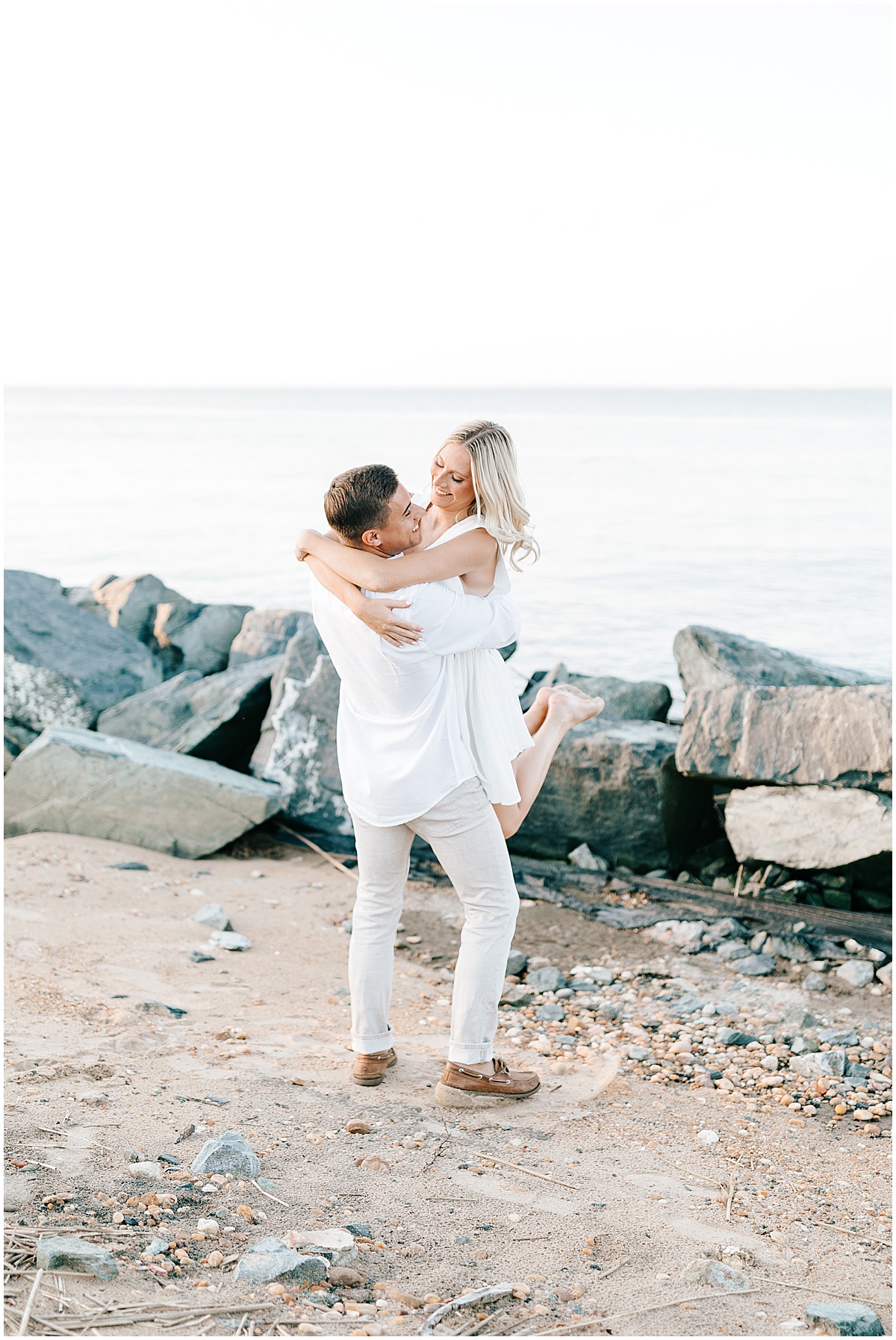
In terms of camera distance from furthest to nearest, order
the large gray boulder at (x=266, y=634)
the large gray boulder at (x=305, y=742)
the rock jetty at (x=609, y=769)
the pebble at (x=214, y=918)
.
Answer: the large gray boulder at (x=266, y=634), the large gray boulder at (x=305, y=742), the rock jetty at (x=609, y=769), the pebble at (x=214, y=918)

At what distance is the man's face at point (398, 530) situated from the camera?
3.43m

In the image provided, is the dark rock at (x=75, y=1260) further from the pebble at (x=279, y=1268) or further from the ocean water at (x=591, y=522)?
the ocean water at (x=591, y=522)

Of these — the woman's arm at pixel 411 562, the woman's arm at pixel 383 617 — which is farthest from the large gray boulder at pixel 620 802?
the woman's arm at pixel 383 617

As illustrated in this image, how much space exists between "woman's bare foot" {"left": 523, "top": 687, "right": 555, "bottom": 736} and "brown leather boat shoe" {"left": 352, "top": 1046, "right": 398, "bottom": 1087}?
139 cm

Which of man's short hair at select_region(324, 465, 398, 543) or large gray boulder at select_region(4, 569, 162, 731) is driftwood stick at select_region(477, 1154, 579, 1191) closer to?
man's short hair at select_region(324, 465, 398, 543)

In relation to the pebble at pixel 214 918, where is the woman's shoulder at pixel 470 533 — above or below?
above

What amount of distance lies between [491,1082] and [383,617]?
5.10ft

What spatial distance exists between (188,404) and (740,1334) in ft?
328

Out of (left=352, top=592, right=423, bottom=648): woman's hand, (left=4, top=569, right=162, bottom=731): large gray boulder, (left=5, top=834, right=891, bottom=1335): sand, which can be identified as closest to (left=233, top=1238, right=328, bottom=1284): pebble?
(left=5, top=834, right=891, bottom=1335): sand

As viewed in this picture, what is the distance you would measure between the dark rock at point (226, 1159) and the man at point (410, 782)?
77 centimetres

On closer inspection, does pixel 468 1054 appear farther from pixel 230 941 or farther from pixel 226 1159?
pixel 230 941

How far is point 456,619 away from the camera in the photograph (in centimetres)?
345

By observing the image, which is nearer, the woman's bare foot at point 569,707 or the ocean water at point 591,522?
the woman's bare foot at point 569,707

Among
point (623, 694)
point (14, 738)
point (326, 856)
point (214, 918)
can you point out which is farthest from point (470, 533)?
point (14, 738)
